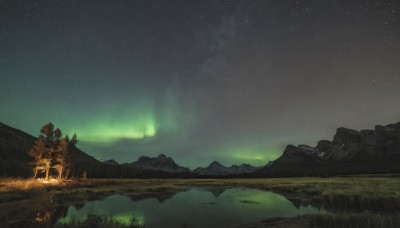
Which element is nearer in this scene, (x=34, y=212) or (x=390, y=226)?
(x=390, y=226)

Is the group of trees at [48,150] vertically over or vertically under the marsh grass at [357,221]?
over

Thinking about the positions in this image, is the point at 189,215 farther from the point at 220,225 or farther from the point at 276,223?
the point at 276,223

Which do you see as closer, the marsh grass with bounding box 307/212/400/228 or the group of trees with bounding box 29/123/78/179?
the marsh grass with bounding box 307/212/400/228

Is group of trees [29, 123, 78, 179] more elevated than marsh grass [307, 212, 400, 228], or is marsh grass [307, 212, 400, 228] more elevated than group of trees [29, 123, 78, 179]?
group of trees [29, 123, 78, 179]

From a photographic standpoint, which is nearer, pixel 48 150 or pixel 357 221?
pixel 357 221

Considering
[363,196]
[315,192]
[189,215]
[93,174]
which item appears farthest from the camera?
[93,174]

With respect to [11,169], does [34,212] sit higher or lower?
lower

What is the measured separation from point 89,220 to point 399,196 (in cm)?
3309

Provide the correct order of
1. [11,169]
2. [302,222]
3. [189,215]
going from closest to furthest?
[302,222] → [189,215] → [11,169]

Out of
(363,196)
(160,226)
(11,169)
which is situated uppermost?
(11,169)

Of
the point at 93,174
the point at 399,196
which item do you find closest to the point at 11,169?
the point at 93,174

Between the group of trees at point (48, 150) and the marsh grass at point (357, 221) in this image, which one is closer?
the marsh grass at point (357, 221)

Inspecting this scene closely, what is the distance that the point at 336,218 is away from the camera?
18.7m

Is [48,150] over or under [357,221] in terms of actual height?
over
